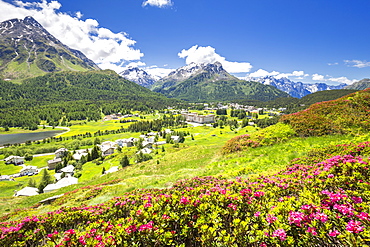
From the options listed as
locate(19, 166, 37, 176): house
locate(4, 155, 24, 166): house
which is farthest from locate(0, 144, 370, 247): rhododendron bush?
locate(4, 155, 24, 166): house

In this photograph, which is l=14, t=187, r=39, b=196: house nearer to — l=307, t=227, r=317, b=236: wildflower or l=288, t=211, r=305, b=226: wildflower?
l=288, t=211, r=305, b=226: wildflower

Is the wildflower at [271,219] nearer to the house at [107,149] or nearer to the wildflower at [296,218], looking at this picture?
the wildflower at [296,218]

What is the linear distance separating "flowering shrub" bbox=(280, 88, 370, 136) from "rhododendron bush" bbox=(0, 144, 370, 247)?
19.1 metres

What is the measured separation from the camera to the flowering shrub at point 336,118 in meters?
22.4

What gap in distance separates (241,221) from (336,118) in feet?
97.1

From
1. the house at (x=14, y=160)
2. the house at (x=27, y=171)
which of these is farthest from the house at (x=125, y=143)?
the house at (x=14, y=160)

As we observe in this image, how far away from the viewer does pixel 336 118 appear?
25.2m

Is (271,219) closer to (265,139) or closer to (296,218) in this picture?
(296,218)

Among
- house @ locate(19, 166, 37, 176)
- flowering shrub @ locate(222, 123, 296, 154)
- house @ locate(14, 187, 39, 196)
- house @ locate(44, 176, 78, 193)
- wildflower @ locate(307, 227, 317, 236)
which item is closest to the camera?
wildflower @ locate(307, 227, 317, 236)

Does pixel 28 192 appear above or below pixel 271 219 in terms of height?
below

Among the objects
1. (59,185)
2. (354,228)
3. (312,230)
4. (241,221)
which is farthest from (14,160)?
(354,228)

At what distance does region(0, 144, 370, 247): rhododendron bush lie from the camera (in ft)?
13.4

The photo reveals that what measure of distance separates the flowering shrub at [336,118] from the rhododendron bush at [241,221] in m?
19.1

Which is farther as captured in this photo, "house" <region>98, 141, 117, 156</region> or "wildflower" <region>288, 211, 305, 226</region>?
"house" <region>98, 141, 117, 156</region>
